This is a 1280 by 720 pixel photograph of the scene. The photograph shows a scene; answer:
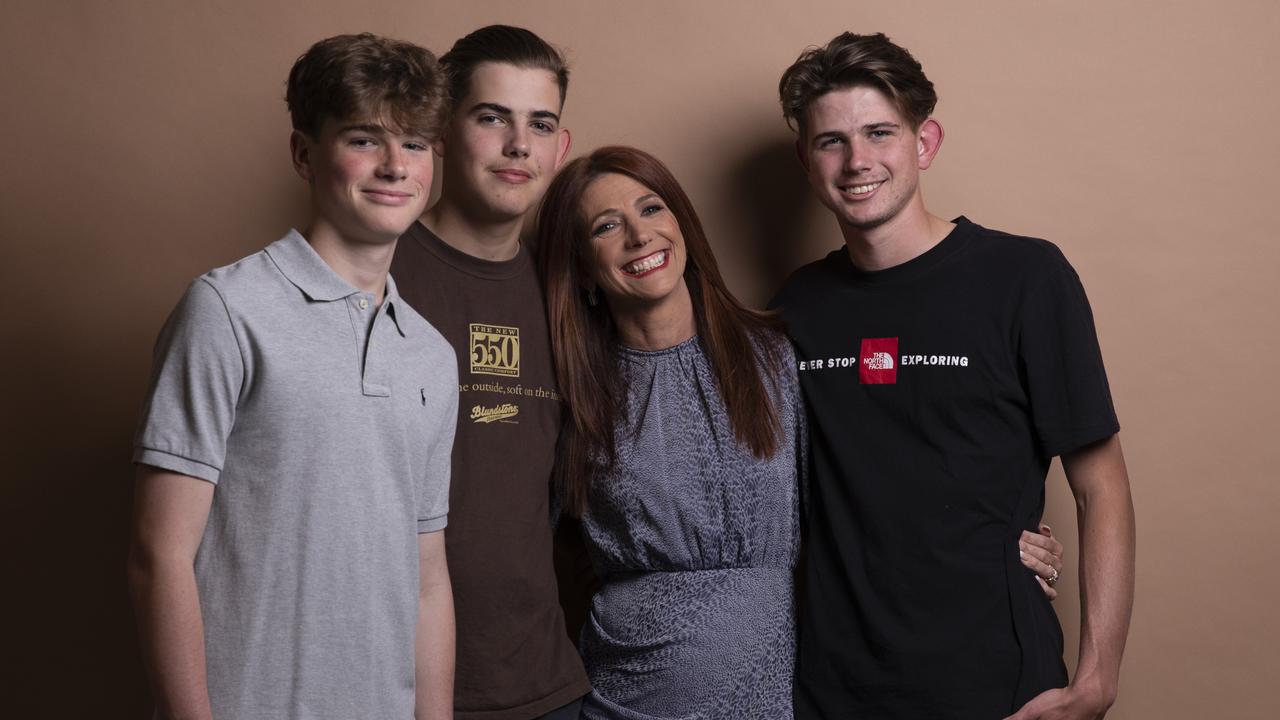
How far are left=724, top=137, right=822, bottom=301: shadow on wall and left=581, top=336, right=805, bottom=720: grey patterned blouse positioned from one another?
52 cm

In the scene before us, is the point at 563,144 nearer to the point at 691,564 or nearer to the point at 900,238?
the point at 900,238

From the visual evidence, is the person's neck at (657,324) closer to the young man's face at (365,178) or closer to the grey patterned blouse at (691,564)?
the grey patterned blouse at (691,564)

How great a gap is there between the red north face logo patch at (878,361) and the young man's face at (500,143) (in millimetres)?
775

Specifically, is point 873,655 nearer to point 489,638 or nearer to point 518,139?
point 489,638

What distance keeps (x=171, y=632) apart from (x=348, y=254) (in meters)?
0.63

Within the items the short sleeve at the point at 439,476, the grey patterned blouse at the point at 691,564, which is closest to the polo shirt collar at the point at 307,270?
the short sleeve at the point at 439,476

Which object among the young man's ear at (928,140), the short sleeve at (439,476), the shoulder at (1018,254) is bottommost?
the short sleeve at (439,476)

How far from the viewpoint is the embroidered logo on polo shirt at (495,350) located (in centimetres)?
212

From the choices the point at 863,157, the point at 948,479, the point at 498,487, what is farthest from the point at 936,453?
the point at 498,487

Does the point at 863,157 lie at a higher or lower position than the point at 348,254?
higher

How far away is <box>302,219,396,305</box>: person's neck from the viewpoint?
168cm

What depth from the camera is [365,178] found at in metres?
1.66

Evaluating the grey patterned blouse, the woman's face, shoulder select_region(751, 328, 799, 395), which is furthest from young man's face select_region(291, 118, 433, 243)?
shoulder select_region(751, 328, 799, 395)

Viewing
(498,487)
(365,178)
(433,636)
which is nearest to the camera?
(365,178)
